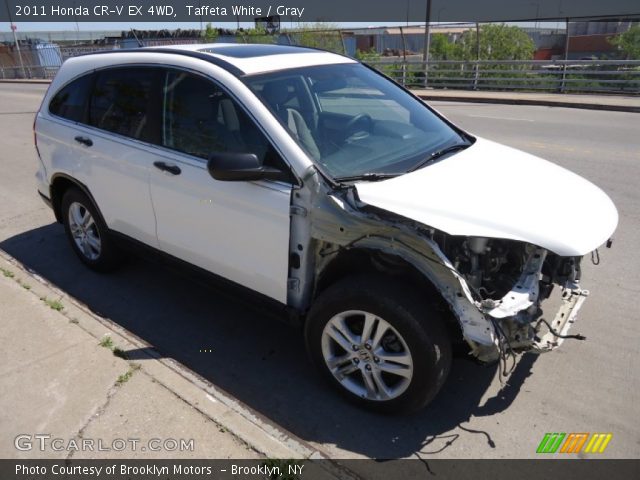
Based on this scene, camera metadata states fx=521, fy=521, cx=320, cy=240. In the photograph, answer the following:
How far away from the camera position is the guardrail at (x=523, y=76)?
1673 centimetres

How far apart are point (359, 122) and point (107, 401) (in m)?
2.35

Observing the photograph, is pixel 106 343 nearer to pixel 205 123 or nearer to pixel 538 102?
pixel 205 123

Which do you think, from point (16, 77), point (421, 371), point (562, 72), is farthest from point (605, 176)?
point (16, 77)

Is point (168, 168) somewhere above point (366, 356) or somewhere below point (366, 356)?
above

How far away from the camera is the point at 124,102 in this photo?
3.98 m

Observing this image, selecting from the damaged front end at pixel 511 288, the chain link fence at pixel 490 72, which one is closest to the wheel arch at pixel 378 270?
the damaged front end at pixel 511 288

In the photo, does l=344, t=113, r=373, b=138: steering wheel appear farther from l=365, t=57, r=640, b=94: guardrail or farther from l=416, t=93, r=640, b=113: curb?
l=365, t=57, r=640, b=94: guardrail

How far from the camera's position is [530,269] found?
9.00 feet

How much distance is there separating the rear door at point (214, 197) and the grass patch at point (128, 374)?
772 millimetres

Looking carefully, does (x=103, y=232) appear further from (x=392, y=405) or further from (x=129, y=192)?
(x=392, y=405)

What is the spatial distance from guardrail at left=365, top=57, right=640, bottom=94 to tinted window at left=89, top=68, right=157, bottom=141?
15.8 m

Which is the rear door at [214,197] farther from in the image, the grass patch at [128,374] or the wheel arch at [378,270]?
the grass patch at [128,374]

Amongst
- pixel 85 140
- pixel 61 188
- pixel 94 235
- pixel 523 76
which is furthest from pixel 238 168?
pixel 523 76

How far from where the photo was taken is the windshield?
3102mm
